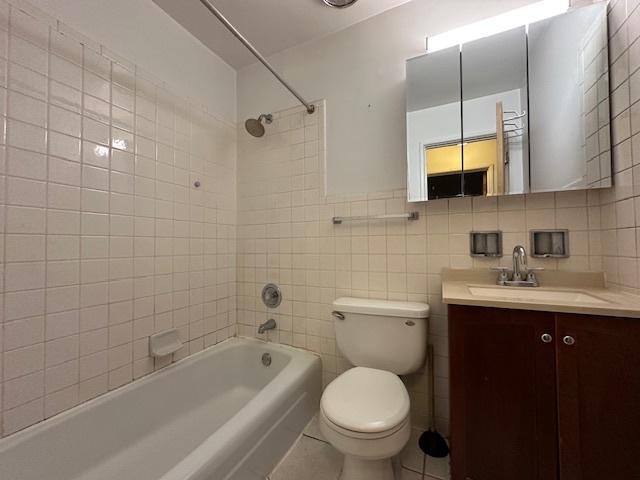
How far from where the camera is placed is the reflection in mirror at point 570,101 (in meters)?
1.05

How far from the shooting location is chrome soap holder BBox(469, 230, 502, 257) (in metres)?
1.26

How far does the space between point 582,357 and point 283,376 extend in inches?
47.7

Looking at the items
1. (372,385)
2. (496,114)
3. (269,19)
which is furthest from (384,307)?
(269,19)

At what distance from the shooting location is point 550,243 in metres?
1.19

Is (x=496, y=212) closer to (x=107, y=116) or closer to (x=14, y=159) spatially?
(x=107, y=116)

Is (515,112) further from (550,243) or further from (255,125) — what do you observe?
(255,125)

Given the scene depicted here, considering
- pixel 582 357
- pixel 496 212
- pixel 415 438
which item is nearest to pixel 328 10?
pixel 496 212

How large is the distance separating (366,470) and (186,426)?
98 centimetres

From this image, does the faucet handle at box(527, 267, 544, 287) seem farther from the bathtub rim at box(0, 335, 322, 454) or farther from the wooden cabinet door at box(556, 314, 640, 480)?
the bathtub rim at box(0, 335, 322, 454)

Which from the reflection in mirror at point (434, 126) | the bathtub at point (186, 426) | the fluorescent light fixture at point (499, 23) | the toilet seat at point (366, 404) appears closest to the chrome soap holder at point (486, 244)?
the reflection in mirror at point (434, 126)

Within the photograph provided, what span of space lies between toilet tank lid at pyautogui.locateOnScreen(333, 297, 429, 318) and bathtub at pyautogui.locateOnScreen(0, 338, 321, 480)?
440 mm

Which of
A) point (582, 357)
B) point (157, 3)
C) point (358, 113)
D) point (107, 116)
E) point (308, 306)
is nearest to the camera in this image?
point (582, 357)

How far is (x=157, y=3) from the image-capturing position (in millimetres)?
1427

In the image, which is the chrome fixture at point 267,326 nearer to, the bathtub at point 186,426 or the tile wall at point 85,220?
the bathtub at point 186,426
